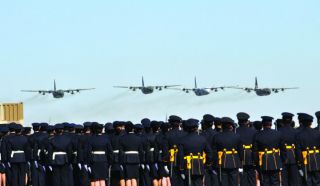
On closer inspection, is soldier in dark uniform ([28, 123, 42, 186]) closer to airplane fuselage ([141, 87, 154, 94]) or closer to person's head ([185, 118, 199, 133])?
person's head ([185, 118, 199, 133])

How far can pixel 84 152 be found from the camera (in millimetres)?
31766

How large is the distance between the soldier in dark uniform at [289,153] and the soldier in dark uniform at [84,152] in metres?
6.59

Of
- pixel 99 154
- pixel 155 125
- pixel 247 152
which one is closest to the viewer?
pixel 247 152

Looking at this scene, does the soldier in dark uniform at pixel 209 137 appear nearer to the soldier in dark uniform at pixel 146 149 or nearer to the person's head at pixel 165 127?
the person's head at pixel 165 127

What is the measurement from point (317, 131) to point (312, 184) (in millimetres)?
1713

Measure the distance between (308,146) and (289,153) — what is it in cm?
127

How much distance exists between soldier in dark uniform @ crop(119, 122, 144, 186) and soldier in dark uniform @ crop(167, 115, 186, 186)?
1.94m

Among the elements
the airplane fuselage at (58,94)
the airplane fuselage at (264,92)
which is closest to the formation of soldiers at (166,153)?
the airplane fuselage at (264,92)

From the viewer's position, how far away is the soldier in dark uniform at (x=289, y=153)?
29297 mm

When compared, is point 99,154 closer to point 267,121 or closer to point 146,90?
point 267,121

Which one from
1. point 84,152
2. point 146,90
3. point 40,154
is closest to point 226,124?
point 84,152

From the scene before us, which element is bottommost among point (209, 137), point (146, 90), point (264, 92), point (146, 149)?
point (146, 149)

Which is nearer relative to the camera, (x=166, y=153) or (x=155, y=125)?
(x=166, y=153)

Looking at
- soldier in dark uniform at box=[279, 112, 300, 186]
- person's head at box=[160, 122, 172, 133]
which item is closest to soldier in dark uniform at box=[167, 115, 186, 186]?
person's head at box=[160, 122, 172, 133]
